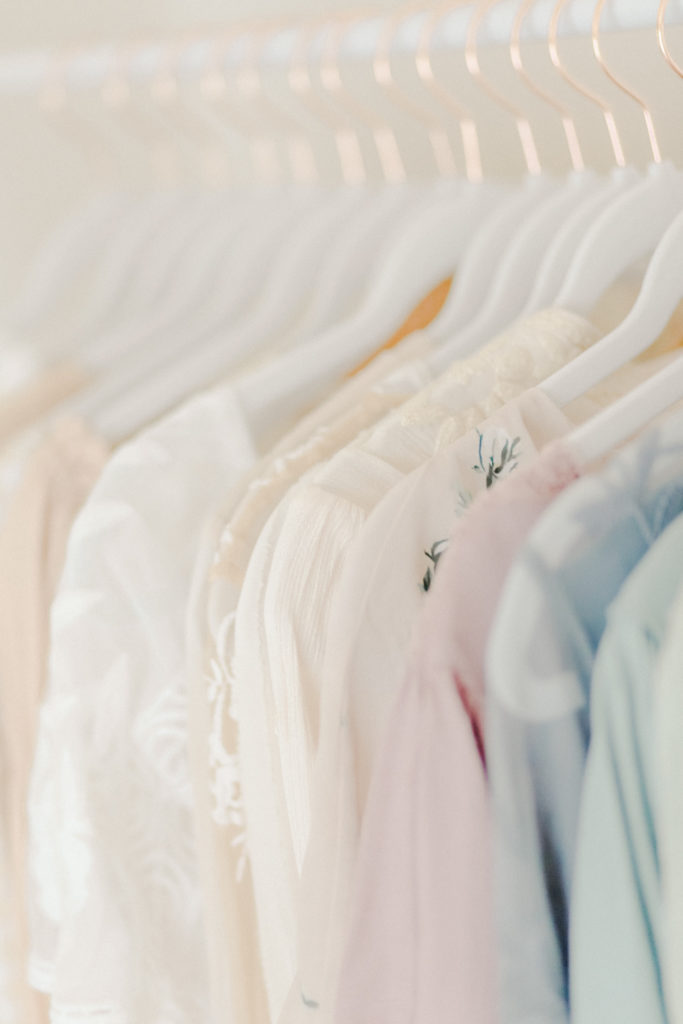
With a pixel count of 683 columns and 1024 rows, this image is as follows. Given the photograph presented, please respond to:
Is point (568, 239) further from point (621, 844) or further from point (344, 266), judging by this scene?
point (621, 844)

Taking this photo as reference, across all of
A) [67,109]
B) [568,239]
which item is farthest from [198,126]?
[568,239]

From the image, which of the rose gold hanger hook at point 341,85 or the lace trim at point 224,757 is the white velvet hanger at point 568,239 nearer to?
the rose gold hanger hook at point 341,85

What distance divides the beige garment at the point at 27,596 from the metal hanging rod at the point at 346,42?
323 millimetres

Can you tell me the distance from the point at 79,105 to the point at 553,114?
1.94ft

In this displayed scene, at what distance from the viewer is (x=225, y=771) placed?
0.52 metres

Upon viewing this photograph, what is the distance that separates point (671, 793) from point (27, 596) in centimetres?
40

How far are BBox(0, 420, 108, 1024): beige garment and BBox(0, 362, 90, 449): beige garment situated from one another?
3.8 inches

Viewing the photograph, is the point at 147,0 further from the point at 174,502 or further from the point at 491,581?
the point at 491,581

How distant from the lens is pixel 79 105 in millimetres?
1214

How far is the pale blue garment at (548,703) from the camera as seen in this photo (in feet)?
1.18

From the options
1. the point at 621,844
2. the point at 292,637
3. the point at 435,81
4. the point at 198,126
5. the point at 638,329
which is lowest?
the point at 621,844

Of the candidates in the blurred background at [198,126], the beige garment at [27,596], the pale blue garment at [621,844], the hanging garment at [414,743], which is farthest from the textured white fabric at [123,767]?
the blurred background at [198,126]

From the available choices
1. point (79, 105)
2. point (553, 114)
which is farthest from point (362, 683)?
point (79, 105)

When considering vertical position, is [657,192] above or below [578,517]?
above
